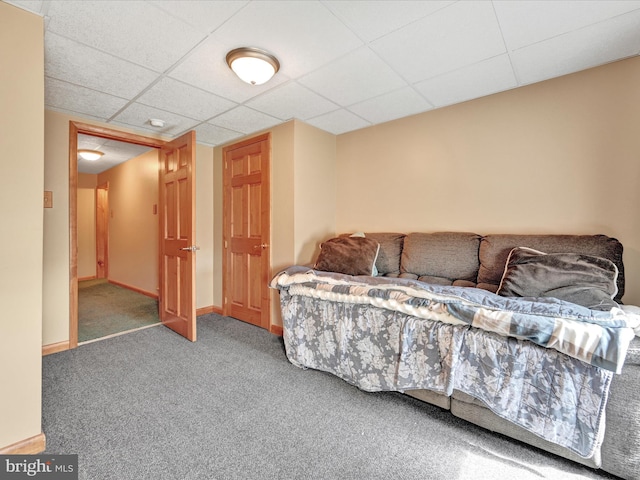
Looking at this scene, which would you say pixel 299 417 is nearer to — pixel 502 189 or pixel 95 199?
pixel 502 189

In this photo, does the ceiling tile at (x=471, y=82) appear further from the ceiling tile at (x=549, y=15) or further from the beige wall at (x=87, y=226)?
the beige wall at (x=87, y=226)

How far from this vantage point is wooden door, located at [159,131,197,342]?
2943mm

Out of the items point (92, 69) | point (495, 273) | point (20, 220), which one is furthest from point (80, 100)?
point (495, 273)

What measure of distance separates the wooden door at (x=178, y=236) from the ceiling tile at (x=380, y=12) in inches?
78.0

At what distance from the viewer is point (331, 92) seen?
7.94 ft

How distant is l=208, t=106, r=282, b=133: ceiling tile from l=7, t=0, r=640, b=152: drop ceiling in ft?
0.33

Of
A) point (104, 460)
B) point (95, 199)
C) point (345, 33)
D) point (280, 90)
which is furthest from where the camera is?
point (95, 199)

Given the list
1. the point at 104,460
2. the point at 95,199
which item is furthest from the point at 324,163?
the point at 95,199

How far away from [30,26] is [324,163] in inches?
98.0

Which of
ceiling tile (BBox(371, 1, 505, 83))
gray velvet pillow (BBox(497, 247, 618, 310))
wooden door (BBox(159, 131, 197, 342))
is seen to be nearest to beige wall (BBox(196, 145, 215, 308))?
wooden door (BBox(159, 131, 197, 342))

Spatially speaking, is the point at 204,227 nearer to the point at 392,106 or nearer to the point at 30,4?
the point at 30,4

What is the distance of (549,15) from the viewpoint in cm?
153

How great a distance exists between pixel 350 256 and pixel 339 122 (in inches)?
58.8

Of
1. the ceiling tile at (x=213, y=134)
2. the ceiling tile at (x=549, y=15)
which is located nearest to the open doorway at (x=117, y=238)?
the ceiling tile at (x=213, y=134)
